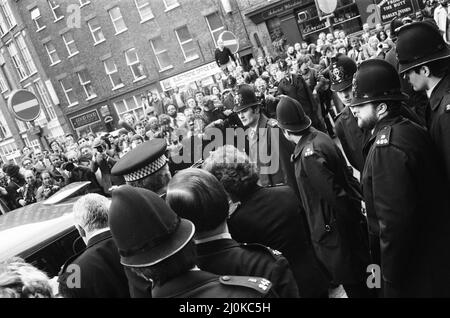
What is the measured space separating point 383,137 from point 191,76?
21605 mm

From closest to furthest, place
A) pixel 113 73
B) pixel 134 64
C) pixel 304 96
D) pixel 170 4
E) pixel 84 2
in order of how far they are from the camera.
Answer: pixel 304 96, pixel 170 4, pixel 134 64, pixel 84 2, pixel 113 73

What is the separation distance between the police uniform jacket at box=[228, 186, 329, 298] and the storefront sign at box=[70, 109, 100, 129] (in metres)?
27.8

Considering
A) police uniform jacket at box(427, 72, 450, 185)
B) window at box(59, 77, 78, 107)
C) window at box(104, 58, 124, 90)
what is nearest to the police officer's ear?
police uniform jacket at box(427, 72, 450, 185)

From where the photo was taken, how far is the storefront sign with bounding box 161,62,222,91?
22.3m

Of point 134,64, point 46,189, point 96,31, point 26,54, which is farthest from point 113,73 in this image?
point 46,189

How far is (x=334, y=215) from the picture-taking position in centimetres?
296

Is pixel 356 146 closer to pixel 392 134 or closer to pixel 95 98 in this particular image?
pixel 392 134

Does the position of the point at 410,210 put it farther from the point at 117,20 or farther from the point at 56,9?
the point at 56,9

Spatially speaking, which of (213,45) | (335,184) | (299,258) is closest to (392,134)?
(335,184)

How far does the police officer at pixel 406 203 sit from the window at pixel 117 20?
81.8ft

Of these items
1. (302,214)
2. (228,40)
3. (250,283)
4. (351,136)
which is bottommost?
(302,214)

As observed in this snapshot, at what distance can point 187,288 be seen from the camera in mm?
1630

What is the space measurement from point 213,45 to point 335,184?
66.8 ft

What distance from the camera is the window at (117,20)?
24734 millimetres
